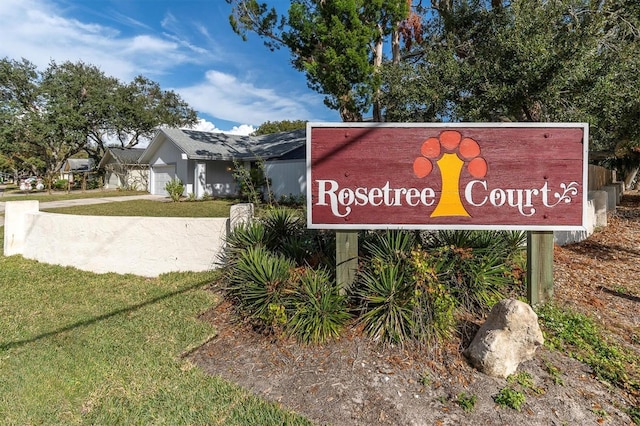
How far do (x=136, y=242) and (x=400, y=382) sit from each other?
534 centimetres

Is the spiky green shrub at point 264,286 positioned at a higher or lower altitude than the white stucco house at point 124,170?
lower

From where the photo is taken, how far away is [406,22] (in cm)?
1384

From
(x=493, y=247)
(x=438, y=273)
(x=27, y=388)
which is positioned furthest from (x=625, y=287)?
(x=27, y=388)

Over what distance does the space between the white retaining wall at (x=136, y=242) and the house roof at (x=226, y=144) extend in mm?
12689

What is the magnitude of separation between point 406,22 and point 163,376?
14.8 meters

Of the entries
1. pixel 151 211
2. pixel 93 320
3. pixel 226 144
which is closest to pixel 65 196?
pixel 226 144

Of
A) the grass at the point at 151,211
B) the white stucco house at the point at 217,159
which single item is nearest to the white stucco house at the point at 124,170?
the white stucco house at the point at 217,159

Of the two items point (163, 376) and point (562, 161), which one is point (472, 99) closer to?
point (562, 161)

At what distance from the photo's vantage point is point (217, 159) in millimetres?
20938

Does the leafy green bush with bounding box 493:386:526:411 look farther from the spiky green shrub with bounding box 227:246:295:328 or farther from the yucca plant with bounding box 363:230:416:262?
the spiky green shrub with bounding box 227:246:295:328

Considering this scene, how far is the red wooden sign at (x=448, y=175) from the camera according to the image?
404 cm

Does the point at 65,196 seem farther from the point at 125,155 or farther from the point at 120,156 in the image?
the point at 125,155

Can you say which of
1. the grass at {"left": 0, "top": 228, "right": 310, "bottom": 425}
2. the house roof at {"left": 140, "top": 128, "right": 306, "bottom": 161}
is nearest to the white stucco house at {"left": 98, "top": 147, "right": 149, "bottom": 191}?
the house roof at {"left": 140, "top": 128, "right": 306, "bottom": 161}

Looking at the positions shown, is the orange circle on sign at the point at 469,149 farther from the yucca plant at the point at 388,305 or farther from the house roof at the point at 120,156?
the house roof at the point at 120,156
